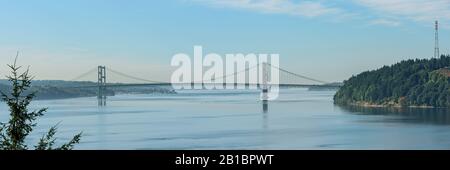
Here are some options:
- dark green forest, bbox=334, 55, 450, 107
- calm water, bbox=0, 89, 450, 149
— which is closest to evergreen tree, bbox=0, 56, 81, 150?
calm water, bbox=0, 89, 450, 149

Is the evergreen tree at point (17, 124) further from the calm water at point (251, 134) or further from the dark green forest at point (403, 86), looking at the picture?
the dark green forest at point (403, 86)

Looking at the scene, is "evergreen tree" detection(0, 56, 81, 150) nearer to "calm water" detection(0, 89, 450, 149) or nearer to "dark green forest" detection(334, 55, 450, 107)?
"calm water" detection(0, 89, 450, 149)

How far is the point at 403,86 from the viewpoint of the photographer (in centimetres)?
4072

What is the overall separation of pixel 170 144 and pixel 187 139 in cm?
134

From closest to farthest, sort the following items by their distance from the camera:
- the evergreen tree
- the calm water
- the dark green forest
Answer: the evergreen tree < the calm water < the dark green forest

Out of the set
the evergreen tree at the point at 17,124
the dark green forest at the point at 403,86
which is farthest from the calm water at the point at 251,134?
the dark green forest at the point at 403,86

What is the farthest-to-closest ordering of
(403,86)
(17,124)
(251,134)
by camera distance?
1. (403,86)
2. (251,134)
3. (17,124)

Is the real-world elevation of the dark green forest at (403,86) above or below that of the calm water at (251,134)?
above

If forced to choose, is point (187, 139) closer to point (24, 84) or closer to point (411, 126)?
point (411, 126)

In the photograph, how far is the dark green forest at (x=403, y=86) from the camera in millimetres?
38219

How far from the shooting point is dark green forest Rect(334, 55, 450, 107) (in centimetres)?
3822

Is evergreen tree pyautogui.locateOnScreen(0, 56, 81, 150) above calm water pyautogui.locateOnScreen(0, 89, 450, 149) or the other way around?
above

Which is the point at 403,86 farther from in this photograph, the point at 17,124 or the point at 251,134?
the point at 17,124

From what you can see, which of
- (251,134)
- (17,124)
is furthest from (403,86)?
(17,124)
